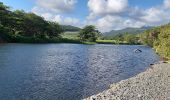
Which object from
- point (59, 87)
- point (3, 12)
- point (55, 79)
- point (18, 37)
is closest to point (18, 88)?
point (59, 87)

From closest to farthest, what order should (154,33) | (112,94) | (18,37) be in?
(112,94) < (18,37) < (154,33)

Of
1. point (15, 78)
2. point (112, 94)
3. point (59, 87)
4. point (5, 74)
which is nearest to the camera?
point (112, 94)

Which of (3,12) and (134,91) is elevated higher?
(3,12)

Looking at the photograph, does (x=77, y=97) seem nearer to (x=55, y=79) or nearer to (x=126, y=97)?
(x=126, y=97)

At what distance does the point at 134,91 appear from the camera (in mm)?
35188

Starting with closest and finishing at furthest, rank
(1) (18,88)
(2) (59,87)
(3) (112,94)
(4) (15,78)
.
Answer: (3) (112,94), (1) (18,88), (2) (59,87), (4) (15,78)

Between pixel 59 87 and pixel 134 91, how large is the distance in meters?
10.9

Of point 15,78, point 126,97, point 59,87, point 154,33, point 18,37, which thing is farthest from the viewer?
point 154,33

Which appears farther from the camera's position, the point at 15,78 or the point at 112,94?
the point at 15,78

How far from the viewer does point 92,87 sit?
43.0 metres

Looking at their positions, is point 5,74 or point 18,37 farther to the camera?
point 18,37

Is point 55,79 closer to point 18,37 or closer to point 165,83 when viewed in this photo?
point 165,83

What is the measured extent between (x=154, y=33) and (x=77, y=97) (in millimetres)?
170414

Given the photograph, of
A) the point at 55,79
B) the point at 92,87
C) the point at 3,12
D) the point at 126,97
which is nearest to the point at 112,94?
the point at 126,97
